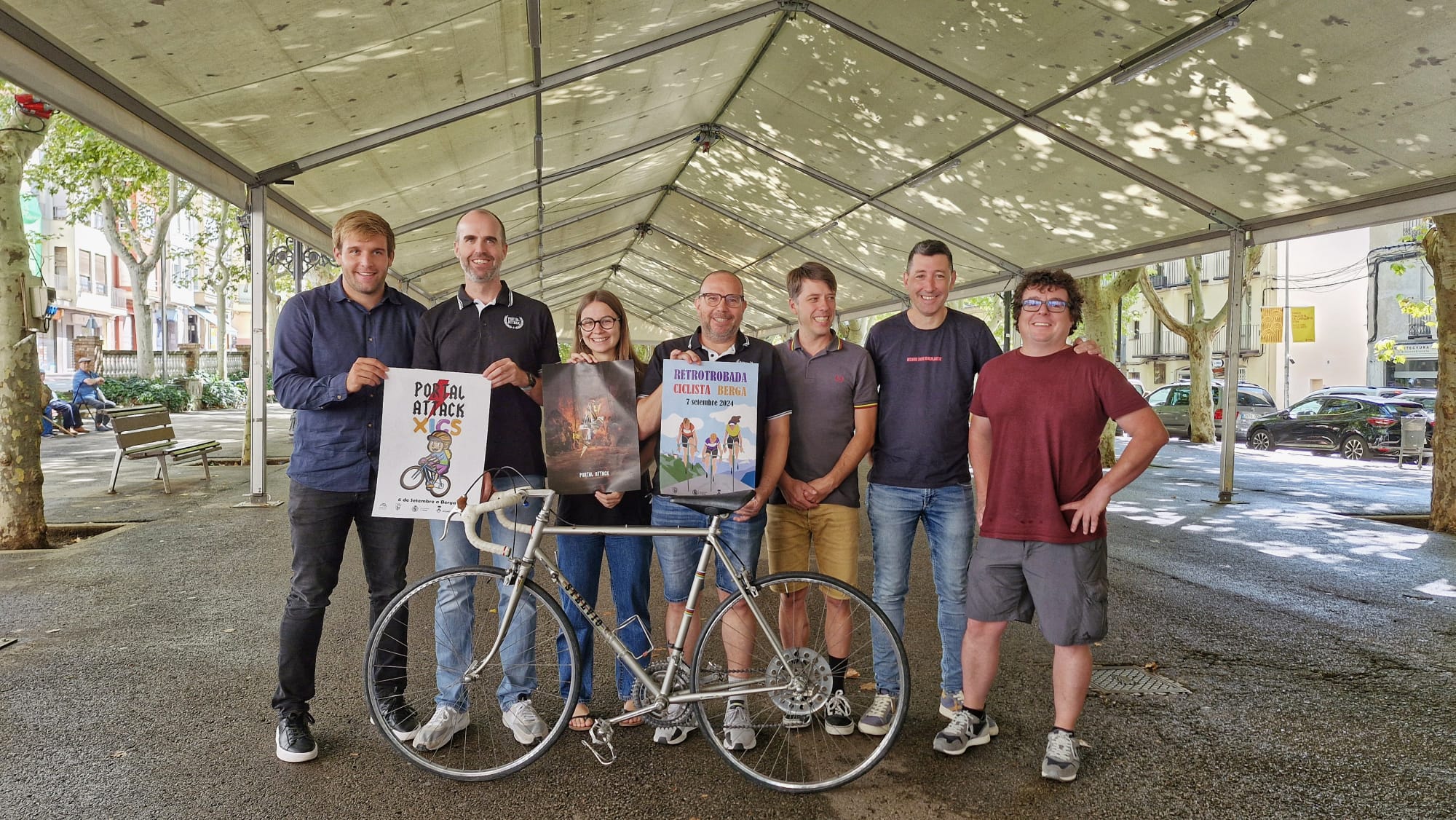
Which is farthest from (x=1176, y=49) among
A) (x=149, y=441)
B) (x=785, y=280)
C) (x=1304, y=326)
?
(x=1304, y=326)

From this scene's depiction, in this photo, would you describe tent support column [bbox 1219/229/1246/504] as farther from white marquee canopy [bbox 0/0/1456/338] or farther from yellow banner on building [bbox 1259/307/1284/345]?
yellow banner on building [bbox 1259/307/1284/345]

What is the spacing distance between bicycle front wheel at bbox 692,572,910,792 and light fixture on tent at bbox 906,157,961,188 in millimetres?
7668

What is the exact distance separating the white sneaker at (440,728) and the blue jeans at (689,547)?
0.91 metres

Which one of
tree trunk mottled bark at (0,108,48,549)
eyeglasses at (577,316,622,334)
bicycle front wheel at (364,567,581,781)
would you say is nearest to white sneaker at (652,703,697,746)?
bicycle front wheel at (364,567,581,781)

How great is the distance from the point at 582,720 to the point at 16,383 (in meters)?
6.78

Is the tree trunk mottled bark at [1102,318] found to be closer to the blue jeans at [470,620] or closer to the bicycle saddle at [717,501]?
the bicycle saddle at [717,501]

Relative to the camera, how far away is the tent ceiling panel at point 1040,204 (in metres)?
9.41

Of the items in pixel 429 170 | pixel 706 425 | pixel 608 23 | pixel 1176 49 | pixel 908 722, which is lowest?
pixel 908 722

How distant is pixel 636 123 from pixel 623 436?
27.6 feet

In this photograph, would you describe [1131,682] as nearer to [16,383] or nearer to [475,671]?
[475,671]

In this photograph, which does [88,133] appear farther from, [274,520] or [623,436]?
[623,436]

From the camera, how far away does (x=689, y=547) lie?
11.6 feet

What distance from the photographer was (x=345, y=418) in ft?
11.5

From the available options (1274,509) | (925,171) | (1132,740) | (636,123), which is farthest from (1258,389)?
(1132,740)
